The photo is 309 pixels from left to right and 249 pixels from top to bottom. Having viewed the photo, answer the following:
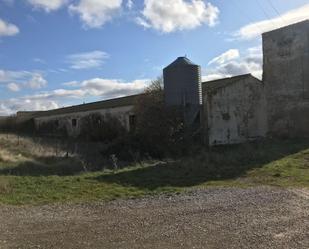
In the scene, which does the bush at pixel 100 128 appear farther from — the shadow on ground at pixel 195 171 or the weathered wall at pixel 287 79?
the shadow on ground at pixel 195 171

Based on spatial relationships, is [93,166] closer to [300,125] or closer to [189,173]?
[189,173]

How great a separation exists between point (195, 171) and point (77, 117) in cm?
2937

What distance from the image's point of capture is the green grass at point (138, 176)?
14.1m

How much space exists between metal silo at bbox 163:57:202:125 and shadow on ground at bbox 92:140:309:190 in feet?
20.5

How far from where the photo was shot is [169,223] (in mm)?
9695

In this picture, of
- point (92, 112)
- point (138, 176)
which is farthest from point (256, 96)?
point (138, 176)

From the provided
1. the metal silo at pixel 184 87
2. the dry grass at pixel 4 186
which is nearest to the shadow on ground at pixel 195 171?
the dry grass at pixel 4 186

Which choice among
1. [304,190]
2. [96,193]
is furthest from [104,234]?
[304,190]

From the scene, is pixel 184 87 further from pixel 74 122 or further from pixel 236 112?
pixel 74 122

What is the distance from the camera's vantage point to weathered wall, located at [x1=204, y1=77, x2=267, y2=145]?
31.0 meters

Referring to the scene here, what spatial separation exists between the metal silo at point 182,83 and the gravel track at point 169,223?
16558mm

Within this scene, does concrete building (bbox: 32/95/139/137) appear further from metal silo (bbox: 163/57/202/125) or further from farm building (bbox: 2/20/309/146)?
farm building (bbox: 2/20/309/146)

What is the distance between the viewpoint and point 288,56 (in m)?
32.2

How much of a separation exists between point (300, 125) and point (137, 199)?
2155 cm
